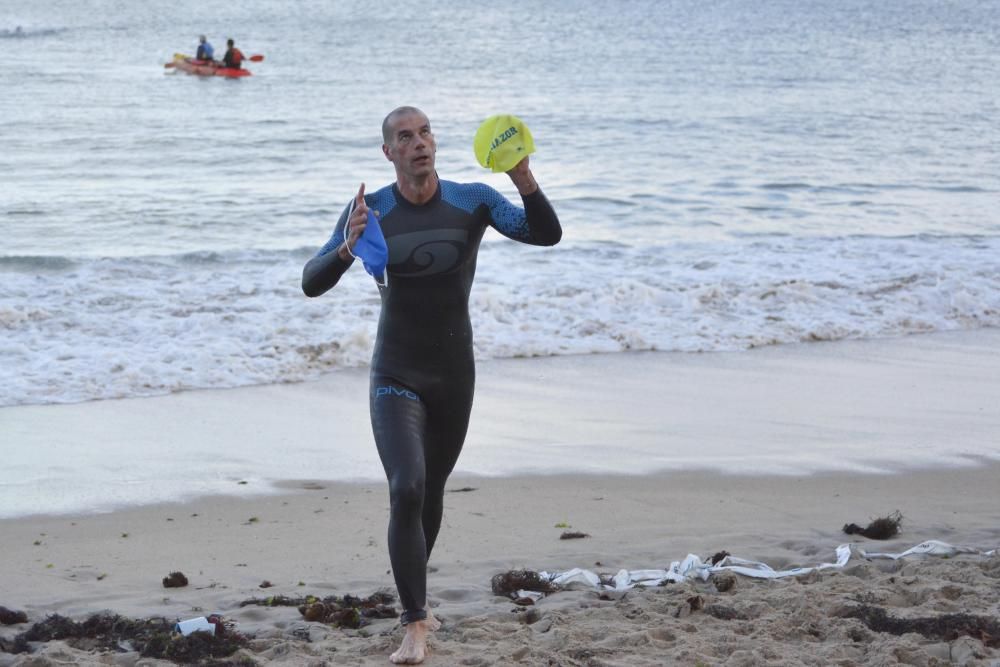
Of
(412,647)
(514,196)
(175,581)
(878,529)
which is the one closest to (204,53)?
(514,196)

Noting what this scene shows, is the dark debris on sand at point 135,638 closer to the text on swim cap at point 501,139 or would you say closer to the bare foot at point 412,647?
the bare foot at point 412,647

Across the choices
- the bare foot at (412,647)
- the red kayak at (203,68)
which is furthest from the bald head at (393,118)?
the red kayak at (203,68)

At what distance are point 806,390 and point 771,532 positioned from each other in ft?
10.6

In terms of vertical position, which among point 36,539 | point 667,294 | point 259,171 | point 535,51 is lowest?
point 36,539

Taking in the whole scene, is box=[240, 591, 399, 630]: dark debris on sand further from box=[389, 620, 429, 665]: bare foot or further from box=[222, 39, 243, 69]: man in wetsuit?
box=[222, 39, 243, 69]: man in wetsuit

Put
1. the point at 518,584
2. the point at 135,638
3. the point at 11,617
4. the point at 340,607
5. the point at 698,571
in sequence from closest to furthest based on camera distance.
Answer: the point at 135,638, the point at 11,617, the point at 340,607, the point at 518,584, the point at 698,571

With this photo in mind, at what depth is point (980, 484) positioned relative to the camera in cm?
673

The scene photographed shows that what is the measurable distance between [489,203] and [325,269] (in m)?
0.69

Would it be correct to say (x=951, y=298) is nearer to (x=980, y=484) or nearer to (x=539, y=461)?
(x=980, y=484)

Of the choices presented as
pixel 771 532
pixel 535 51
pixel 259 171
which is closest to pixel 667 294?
pixel 771 532

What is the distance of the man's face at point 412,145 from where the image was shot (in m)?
4.18

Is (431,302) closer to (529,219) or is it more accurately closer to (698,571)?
(529,219)

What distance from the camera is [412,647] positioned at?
165 inches

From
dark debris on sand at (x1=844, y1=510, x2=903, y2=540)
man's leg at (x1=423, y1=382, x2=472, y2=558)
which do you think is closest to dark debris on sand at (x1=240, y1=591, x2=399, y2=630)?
man's leg at (x1=423, y1=382, x2=472, y2=558)
